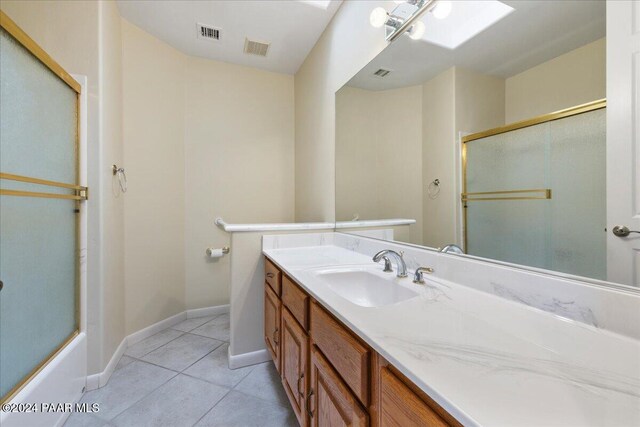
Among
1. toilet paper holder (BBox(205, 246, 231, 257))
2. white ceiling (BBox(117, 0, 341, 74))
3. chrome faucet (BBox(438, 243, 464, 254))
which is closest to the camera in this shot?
Result: chrome faucet (BBox(438, 243, 464, 254))

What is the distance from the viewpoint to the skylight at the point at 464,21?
894 millimetres

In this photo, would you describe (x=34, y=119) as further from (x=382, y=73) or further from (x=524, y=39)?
(x=524, y=39)

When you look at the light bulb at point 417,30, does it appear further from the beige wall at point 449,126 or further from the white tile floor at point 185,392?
the white tile floor at point 185,392

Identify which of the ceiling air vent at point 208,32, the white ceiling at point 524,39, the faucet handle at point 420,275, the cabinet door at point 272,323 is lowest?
the cabinet door at point 272,323

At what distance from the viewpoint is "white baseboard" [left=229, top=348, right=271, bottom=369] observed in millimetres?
1784

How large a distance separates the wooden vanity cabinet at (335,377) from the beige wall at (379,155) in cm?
63

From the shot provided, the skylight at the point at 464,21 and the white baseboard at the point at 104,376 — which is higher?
the skylight at the point at 464,21

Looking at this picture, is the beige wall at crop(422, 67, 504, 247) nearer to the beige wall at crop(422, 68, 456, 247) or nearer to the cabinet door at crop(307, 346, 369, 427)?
the beige wall at crop(422, 68, 456, 247)

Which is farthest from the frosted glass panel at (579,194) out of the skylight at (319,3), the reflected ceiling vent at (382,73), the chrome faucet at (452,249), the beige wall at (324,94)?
the skylight at (319,3)

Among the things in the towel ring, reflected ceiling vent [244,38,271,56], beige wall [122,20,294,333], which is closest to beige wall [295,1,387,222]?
beige wall [122,20,294,333]

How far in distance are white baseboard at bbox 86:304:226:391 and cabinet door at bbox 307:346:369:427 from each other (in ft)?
4.86

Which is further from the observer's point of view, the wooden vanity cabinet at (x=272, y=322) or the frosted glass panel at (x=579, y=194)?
the wooden vanity cabinet at (x=272, y=322)

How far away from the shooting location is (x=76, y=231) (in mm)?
1566

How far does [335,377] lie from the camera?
77 centimetres
